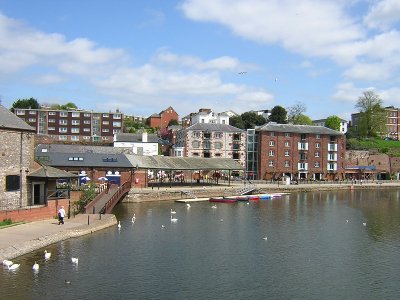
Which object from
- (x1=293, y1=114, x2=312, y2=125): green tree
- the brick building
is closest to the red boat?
(x1=293, y1=114, x2=312, y2=125): green tree

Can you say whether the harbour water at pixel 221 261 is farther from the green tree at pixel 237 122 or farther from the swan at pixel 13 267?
the green tree at pixel 237 122

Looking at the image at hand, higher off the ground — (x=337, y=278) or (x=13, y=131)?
(x=13, y=131)

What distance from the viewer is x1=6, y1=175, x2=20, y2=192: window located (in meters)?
37.3

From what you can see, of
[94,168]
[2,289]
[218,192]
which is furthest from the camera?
[218,192]

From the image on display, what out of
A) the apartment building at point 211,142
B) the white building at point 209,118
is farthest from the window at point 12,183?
the white building at point 209,118

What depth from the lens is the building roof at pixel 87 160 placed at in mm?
63797

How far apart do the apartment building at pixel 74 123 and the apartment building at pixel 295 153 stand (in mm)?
42473

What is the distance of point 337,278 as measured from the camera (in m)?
26.1

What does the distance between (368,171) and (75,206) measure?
3379 inches

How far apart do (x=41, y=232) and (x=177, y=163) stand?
1685 inches

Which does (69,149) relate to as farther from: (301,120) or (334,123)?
(334,123)

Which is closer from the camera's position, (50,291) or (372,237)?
(50,291)

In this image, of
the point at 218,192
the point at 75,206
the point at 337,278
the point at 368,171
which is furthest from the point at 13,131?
the point at 368,171

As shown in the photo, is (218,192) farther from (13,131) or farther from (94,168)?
(13,131)
